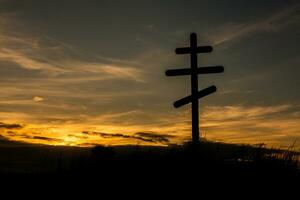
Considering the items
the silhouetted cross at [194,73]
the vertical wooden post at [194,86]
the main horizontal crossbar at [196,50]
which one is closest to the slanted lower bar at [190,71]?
the silhouetted cross at [194,73]

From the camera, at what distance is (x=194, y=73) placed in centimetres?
1524

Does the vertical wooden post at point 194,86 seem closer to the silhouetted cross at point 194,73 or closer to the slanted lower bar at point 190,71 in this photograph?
the silhouetted cross at point 194,73

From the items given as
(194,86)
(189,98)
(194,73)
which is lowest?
(189,98)

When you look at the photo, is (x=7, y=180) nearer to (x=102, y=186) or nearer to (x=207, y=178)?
(x=102, y=186)

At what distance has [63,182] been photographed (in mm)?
9500

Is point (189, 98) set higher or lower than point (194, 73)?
lower

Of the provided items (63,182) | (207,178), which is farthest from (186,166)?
(63,182)

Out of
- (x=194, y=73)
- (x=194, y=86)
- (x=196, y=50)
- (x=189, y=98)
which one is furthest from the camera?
(x=196, y=50)

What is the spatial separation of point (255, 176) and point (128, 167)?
9.50 ft

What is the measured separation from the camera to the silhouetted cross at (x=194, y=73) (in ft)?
48.3

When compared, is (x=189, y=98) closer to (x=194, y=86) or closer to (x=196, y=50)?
(x=194, y=86)

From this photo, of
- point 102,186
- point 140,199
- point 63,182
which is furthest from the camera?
point 63,182

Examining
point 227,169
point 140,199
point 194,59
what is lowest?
point 140,199

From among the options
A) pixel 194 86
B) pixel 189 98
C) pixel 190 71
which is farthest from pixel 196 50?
pixel 189 98
